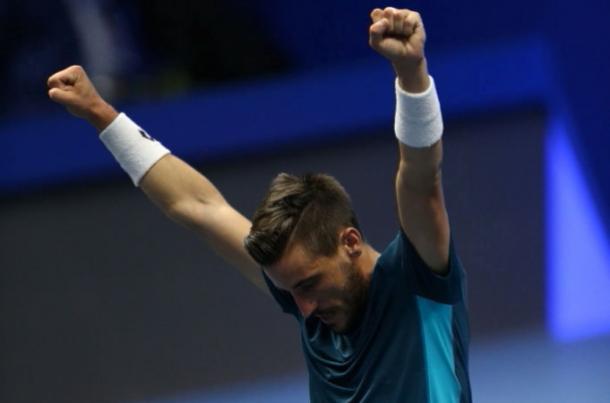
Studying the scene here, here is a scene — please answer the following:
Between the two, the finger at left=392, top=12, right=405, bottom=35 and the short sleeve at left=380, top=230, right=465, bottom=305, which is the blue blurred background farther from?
the finger at left=392, top=12, right=405, bottom=35

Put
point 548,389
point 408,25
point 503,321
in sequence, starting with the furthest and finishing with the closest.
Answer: point 503,321 < point 548,389 < point 408,25

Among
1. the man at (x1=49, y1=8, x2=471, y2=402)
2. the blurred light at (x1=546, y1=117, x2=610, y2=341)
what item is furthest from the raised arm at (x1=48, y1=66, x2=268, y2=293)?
the blurred light at (x1=546, y1=117, x2=610, y2=341)

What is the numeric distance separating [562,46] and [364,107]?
81cm

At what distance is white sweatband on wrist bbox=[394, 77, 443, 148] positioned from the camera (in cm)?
261

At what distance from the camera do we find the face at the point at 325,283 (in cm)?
278

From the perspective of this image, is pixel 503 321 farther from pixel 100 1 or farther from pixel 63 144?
pixel 100 1

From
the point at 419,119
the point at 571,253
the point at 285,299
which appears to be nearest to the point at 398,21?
the point at 419,119

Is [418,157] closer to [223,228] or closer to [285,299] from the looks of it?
[285,299]

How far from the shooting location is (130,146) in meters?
3.36

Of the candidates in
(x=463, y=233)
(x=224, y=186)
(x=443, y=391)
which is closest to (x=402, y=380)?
(x=443, y=391)

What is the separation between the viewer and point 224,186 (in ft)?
19.0

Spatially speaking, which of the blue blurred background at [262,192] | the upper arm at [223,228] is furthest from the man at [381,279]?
the blue blurred background at [262,192]

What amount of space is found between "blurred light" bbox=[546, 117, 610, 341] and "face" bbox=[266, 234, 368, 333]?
257 cm

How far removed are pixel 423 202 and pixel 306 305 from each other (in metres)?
0.34
